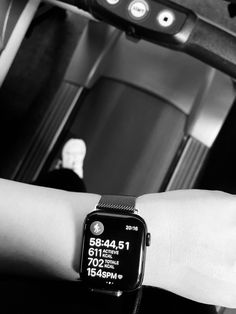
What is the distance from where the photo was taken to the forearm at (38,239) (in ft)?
2.28

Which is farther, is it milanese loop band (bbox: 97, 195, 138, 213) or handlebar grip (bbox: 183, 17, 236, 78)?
handlebar grip (bbox: 183, 17, 236, 78)

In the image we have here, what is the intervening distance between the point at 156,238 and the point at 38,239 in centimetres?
17

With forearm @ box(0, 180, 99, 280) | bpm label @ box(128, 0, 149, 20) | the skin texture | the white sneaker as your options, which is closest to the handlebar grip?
bpm label @ box(128, 0, 149, 20)

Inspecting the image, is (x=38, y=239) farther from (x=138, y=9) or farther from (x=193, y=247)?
(x=138, y=9)

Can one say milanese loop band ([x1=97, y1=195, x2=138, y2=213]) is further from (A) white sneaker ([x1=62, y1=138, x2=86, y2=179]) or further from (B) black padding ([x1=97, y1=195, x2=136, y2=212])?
(A) white sneaker ([x1=62, y1=138, x2=86, y2=179])

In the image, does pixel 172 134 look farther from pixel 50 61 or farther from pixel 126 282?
pixel 126 282

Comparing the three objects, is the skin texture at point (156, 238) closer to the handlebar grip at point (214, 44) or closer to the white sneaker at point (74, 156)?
the handlebar grip at point (214, 44)

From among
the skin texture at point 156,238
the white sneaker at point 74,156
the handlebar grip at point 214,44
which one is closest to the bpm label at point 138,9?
the handlebar grip at point 214,44

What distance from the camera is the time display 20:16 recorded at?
0.67 meters

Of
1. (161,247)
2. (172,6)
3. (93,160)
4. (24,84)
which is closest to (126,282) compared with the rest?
(161,247)

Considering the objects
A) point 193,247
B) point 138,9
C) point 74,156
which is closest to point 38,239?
point 193,247

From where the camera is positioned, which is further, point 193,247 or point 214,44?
point 214,44

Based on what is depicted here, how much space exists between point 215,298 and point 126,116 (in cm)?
92

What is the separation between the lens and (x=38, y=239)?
70 centimetres
